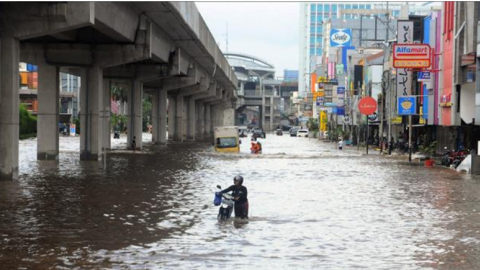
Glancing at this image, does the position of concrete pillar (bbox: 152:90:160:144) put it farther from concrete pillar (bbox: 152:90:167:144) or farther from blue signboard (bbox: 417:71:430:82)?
blue signboard (bbox: 417:71:430:82)

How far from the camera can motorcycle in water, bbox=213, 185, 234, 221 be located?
17875 mm

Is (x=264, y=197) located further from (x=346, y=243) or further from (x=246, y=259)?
(x=246, y=259)

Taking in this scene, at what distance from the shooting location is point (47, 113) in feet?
145

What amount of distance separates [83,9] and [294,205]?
11.6 m

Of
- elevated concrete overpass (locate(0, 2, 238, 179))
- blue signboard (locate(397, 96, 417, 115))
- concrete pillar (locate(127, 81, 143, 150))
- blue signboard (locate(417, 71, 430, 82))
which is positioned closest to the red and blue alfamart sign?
blue signboard (locate(417, 71, 430, 82))

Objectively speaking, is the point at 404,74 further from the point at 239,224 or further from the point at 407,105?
the point at 239,224

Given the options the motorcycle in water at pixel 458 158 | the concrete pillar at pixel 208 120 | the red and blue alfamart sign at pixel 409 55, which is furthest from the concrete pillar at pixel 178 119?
the motorcycle in water at pixel 458 158

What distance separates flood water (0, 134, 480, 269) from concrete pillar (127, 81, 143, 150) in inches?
1202

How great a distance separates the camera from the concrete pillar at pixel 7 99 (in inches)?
1113

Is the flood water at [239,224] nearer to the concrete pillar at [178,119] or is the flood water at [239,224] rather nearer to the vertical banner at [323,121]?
the concrete pillar at [178,119]

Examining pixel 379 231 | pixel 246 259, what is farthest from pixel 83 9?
pixel 246 259

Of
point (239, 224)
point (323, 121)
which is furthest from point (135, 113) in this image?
point (323, 121)

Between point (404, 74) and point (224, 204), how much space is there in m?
47.7

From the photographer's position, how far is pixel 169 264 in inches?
489
